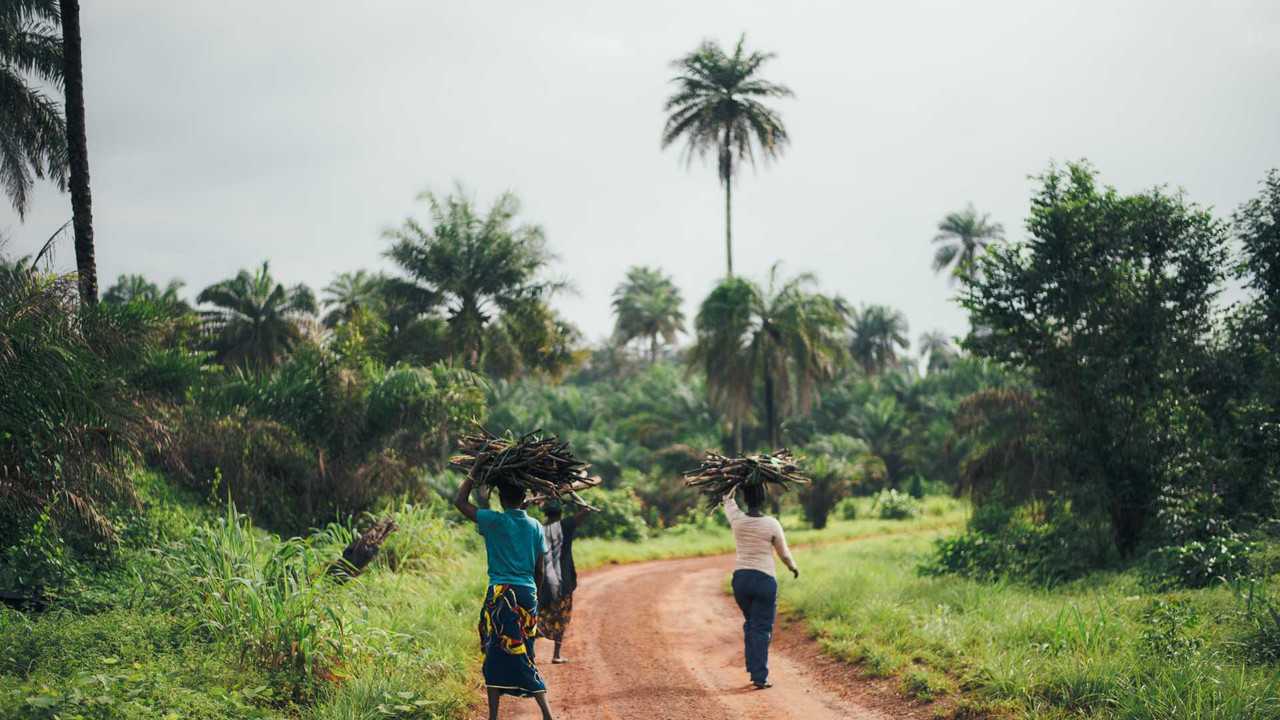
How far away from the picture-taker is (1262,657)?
7148 mm

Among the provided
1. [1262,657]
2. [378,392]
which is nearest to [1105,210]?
[1262,657]

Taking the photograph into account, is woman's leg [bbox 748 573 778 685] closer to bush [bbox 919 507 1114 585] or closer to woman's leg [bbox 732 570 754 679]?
woman's leg [bbox 732 570 754 679]

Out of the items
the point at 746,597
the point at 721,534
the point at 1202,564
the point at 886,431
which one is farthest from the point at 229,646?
the point at 886,431

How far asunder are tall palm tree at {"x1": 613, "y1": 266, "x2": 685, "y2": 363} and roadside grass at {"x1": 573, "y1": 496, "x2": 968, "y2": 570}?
2330 centimetres

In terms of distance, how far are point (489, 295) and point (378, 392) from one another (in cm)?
1038

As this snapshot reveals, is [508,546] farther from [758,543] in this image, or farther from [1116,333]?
[1116,333]

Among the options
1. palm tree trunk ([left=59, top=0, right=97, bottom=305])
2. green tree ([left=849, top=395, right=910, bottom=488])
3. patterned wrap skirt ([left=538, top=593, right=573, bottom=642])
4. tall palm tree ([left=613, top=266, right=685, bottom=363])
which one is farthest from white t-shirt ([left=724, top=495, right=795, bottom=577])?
tall palm tree ([left=613, top=266, right=685, bottom=363])

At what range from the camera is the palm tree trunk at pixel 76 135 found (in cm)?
1274

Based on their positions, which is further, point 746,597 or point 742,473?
point 742,473

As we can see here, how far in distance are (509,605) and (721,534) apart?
860 inches

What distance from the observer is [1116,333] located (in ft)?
45.9

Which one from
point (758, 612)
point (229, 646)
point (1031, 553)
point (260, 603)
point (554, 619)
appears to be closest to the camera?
point (229, 646)

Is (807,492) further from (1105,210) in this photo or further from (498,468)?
(498,468)

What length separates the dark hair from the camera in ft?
20.4
